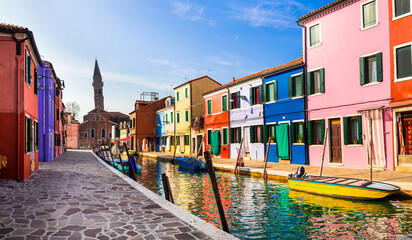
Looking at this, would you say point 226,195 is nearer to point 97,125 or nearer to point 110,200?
point 110,200

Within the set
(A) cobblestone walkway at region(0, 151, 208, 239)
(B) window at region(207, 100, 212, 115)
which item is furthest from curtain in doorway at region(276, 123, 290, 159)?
(A) cobblestone walkway at region(0, 151, 208, 239)

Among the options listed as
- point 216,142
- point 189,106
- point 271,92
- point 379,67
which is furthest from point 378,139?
point 189,106

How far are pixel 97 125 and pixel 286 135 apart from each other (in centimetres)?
6691

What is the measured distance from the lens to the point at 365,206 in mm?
9531

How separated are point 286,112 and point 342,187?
31.5ft

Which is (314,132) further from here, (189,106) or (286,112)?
(189,106)

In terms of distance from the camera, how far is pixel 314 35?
58.7ft

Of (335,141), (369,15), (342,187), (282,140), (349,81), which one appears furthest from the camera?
(282,140)

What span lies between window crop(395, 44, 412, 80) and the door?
3852mm

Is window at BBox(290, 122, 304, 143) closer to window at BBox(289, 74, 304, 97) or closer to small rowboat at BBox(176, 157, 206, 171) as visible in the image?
window at BBox(289, 74, 304, 97)

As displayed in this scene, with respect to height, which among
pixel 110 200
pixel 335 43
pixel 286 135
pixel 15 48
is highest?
pixel 335 43

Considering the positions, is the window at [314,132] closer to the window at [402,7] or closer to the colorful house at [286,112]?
the colorful house at [286,112]

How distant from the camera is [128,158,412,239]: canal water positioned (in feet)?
23.5

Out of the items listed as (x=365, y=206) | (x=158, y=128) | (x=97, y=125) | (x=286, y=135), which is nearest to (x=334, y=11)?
(x=286, y=135)
